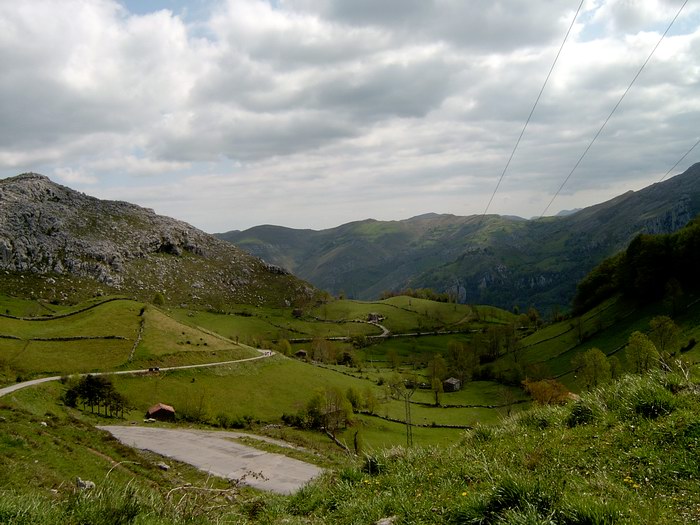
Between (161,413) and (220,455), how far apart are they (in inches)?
984

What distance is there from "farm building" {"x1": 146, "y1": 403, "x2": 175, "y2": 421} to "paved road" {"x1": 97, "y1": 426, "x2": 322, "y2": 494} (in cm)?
1023

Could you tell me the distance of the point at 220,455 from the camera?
4647 cm

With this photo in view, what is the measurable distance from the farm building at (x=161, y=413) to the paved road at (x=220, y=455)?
403 inches

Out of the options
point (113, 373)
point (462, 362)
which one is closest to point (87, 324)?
point (113, 373)

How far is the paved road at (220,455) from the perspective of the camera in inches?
1524

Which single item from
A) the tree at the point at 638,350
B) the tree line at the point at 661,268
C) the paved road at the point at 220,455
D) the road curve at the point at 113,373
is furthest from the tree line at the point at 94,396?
the tree line at the point at 661,268

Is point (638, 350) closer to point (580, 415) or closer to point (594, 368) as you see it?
point (594, 368)

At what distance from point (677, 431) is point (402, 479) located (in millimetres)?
5520

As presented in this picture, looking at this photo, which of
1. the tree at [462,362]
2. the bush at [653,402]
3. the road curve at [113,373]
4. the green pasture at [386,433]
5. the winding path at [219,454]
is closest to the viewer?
the bush at [653,402]

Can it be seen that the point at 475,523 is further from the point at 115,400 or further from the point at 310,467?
the point at 115,400

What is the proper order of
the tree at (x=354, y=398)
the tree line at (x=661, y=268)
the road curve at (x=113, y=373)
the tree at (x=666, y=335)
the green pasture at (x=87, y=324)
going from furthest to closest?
the tree line at (x=661, y=268)
the tree at (x=354, y=398)
the green pasture at (x=87, y=324)
the tree at (x=666, y=335)
the road curve at (x=113, y=373)

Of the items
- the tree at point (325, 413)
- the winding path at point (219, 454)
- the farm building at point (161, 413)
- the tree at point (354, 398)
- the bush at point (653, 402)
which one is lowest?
the tree at point (354, 398)

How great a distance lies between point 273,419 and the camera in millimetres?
76125

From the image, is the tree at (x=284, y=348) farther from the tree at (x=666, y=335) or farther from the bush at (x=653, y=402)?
the bush at (x=653, y=402)
